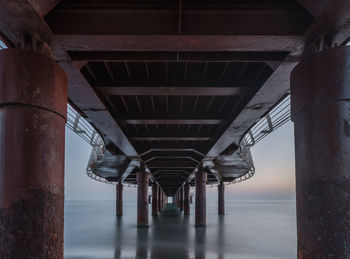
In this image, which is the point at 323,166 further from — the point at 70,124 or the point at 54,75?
the point at 70,124

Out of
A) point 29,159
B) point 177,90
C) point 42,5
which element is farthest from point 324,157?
point 177,90

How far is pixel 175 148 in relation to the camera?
57.9ft

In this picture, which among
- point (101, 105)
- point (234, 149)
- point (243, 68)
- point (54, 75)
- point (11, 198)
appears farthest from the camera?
point (234, 149)

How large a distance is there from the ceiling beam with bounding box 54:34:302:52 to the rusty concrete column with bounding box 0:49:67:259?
755mm

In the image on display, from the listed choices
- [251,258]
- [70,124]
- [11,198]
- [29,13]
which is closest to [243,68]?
[29,13]

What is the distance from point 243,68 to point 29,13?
472 cm

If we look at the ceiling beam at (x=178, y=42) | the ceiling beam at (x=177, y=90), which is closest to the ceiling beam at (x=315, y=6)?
the ceiling beam at (x=178, y=42)

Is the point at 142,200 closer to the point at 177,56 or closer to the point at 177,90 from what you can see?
the point at 177,90

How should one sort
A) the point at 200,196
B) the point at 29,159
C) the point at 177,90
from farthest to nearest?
the point at 200,196 < the point at 177,90 < the point at 29,159

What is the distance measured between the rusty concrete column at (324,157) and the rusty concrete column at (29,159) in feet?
10.5

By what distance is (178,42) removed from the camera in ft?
17.4

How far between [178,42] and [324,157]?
103 inches

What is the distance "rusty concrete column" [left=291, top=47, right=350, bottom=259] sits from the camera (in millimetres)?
4184

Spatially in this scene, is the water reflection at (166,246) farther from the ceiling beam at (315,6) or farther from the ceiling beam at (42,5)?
the ceiling beam at (315,6)
